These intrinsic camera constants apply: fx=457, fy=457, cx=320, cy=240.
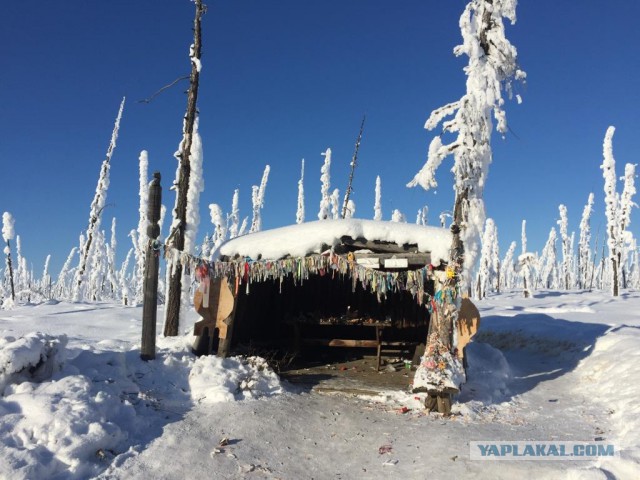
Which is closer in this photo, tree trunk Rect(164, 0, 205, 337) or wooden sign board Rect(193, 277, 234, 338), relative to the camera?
wooden sign board Rect(193, 277, 234, 338)

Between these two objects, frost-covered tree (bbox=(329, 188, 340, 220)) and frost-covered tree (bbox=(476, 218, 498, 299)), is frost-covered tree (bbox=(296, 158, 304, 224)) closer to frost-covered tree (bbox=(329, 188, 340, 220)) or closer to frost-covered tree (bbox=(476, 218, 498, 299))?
frost-covered tree (bbox=(329, 188, 340, 220))

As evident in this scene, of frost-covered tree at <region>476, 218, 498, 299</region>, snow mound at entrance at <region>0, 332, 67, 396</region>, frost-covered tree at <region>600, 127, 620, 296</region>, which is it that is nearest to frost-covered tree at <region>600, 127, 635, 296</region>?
frost-covered tree at <region>600, 127, 620, 296</region>

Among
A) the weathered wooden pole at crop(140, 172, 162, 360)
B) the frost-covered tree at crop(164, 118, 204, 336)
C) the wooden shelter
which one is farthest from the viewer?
the frost-covered tree at crop(164, 118, 204, 336)

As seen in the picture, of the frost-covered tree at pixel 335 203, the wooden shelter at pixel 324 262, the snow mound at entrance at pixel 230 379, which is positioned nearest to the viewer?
the snow mound at entrance at pixel 230 379

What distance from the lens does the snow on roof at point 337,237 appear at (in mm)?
8609

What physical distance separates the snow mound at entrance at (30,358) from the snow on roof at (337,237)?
3.79m

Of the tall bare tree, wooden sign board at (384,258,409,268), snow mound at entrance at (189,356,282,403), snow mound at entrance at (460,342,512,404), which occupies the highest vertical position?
the tall bare tree

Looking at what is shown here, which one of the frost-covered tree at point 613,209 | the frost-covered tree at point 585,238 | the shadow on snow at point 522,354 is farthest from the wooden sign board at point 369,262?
the frost-covered tree at point 585,238

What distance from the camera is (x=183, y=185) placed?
11.1 metres

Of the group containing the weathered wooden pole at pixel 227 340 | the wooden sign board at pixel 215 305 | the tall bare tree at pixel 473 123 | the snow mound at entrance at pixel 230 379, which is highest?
the tall bare tree at pixel 473 123

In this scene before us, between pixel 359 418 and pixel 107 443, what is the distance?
11.6 feet

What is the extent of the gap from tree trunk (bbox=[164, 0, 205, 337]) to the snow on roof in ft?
7.23

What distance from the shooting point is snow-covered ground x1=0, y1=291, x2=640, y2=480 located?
488 cm

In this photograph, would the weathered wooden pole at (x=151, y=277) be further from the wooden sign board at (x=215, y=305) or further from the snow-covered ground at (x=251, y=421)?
the wooden sign board at (x=215, y=305)
